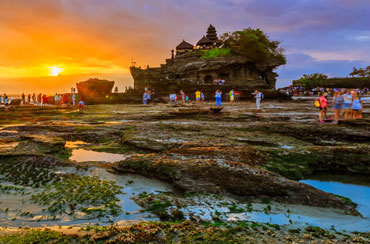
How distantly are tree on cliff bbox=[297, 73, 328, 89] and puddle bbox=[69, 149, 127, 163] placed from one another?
278ft

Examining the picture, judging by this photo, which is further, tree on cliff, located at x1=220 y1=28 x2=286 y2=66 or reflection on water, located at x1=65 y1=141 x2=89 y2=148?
tree on cliff, located at x1=220 y1=28 x2=286 y2=66

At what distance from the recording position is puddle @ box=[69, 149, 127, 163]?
571 cm

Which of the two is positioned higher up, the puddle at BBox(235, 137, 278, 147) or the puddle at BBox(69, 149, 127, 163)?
the puddle at BBox(235, 137, 278, 147)

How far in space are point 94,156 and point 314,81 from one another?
85.7m

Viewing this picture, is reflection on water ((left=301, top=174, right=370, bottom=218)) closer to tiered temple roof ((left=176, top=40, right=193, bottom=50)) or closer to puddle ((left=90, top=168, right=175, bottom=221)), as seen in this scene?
puddle ((left=90, top=168, right=175, bottom=221))

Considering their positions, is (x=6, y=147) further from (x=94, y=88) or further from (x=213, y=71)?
(x=213, y=71)

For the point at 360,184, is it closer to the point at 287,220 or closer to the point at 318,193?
the point at 318,193

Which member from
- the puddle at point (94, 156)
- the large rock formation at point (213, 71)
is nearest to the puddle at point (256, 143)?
the puddle at point (94, 156)

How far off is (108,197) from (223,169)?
1.76 meters

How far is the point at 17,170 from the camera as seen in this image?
4.62 metres

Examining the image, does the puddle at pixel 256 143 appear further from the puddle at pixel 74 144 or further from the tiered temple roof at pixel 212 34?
the tiered temple roof at pixel 212 34

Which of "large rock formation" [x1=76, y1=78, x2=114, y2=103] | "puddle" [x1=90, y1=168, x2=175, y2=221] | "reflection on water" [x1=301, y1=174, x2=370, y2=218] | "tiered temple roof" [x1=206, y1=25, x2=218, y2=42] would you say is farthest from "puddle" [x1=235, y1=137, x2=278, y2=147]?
"tiered temple roof" [x1=206, y1=25, x2=218, y2=42]

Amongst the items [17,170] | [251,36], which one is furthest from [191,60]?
[17,170]

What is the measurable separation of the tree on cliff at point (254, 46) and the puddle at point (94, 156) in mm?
47651
